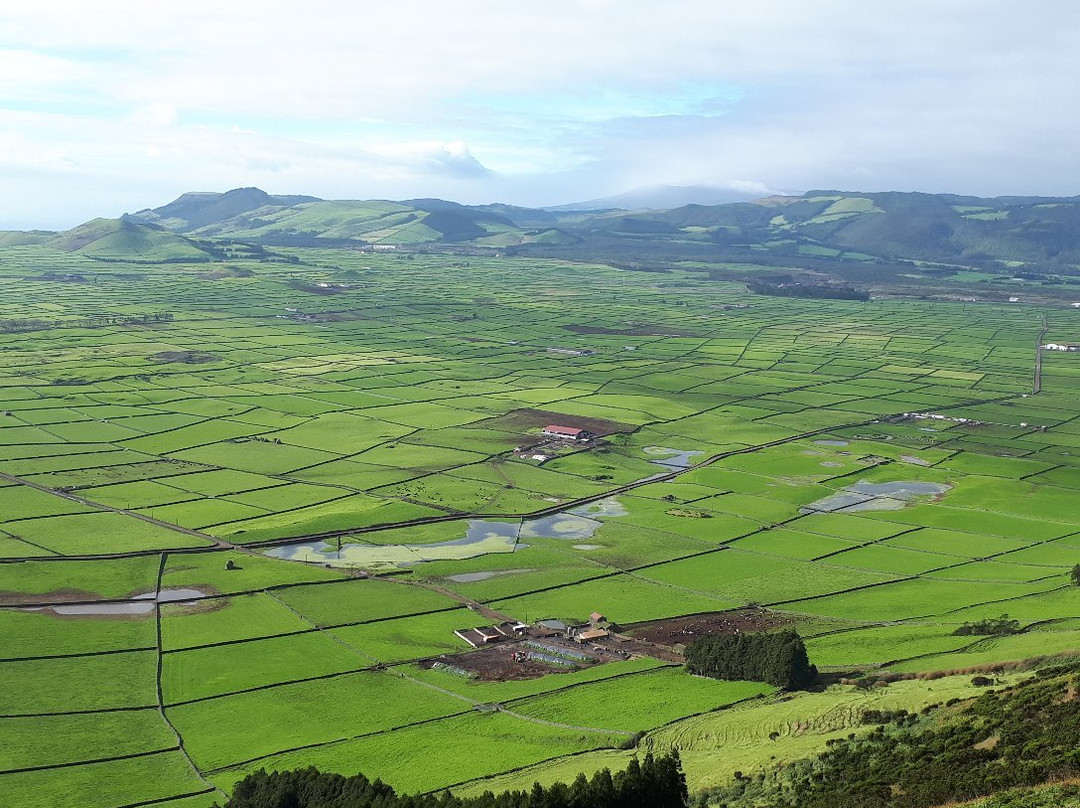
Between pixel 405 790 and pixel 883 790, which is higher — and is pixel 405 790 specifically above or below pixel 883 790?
below

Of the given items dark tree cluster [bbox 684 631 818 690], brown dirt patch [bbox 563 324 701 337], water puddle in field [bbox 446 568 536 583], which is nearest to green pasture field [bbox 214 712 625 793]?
→ dark tree cluster [bbox 684 631 818 690]

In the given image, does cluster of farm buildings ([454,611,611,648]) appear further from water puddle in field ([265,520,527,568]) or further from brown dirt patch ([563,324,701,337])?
brown dirt patch ([563,324,701,337])

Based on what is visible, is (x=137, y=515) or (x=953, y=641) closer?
(x=953, y=641)

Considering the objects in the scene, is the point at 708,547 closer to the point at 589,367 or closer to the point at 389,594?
the point at 389,594

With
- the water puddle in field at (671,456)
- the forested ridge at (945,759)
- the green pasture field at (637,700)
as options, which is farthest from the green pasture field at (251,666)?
the water puddle in field at (671,456)

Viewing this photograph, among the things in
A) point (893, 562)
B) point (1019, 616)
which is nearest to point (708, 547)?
point (893, 562)

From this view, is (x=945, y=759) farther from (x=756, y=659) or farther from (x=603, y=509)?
(x=603, y=509)

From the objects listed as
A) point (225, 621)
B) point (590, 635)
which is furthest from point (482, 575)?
point (225, 621)
